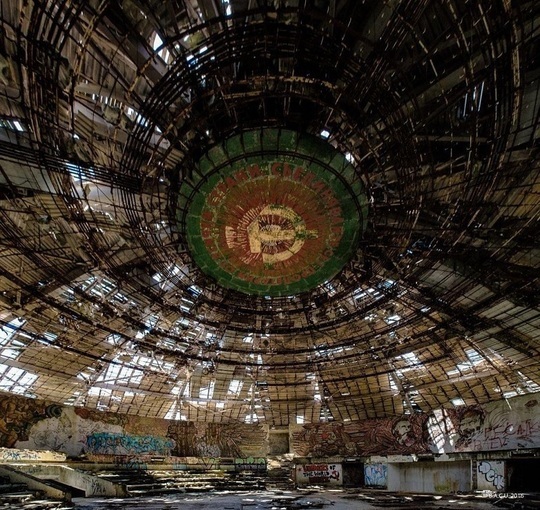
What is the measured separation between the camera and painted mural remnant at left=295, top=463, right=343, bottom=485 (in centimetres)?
3509

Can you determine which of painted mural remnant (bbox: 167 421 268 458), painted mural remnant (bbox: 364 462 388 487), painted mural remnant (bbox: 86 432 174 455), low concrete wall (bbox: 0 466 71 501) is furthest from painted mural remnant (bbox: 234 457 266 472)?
low concrete wall (bbox: 0 466 71 501)

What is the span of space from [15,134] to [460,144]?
Result: 1470 centimetres

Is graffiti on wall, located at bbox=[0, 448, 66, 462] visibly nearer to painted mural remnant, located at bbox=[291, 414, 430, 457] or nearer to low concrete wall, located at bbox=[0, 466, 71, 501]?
low concrete wall, located at bbox=[0, 466, 71, 501]

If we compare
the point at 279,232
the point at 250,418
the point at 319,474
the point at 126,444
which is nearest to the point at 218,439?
the point at 250,418

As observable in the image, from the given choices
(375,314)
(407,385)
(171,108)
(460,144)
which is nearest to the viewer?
(171,108)

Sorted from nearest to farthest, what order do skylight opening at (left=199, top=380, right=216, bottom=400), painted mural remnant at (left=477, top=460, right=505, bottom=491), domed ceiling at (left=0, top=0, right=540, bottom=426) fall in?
domed ceiling at (left=0, top=0, right=540, bottom=426), painted mural remnant at (left=477, top=460, right=505, bottom=491), skylight opening at (left=199, top=380, right=216, bottom=400)

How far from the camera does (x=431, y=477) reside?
3053cm

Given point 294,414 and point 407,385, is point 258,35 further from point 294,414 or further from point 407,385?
point 294,414

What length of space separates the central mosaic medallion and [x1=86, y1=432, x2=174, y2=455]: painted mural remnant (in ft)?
70.7

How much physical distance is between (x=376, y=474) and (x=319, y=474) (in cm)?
463

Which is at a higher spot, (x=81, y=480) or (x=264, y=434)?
(x=264, y=434)

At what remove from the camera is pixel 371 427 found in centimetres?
3488

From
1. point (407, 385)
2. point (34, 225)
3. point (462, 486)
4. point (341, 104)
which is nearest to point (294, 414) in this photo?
point (407, 385)

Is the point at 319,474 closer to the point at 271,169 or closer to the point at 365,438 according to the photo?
the point at 365,438
